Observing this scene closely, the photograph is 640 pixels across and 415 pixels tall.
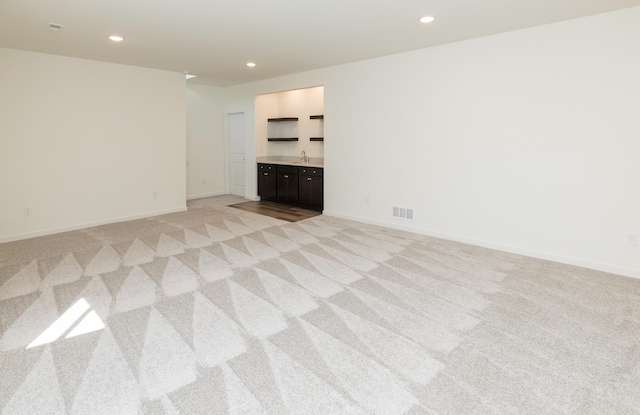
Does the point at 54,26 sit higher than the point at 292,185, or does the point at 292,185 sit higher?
the point at 54,26

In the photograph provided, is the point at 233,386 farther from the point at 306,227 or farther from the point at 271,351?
the point at 306,227

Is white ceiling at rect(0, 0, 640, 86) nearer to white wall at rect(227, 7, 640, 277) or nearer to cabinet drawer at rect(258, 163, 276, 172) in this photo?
white wall at rect(227, 7, 640, 277)

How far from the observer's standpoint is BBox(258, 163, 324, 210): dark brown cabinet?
6.71 metres

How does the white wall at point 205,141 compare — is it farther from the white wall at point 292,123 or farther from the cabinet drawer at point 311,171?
the cabinet drawer at point 311,171

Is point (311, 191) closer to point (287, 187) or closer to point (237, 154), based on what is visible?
point (287, 187)

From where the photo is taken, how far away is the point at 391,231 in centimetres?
541

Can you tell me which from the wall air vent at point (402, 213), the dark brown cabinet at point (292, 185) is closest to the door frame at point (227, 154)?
the dark brown cabinet at point (292, 185)

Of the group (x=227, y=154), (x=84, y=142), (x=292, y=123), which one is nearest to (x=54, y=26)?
(x=84, y=142)

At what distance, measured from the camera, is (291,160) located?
7.92 metres

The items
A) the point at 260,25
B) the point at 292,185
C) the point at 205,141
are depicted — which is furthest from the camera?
the point at 205,141

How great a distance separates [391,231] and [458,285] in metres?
2.06

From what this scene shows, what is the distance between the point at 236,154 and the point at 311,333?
6713 mm

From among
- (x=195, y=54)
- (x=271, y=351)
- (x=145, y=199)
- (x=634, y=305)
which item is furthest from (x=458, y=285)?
(x=145, y=199)

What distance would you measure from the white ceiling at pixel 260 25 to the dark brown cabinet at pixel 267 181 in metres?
2.59
